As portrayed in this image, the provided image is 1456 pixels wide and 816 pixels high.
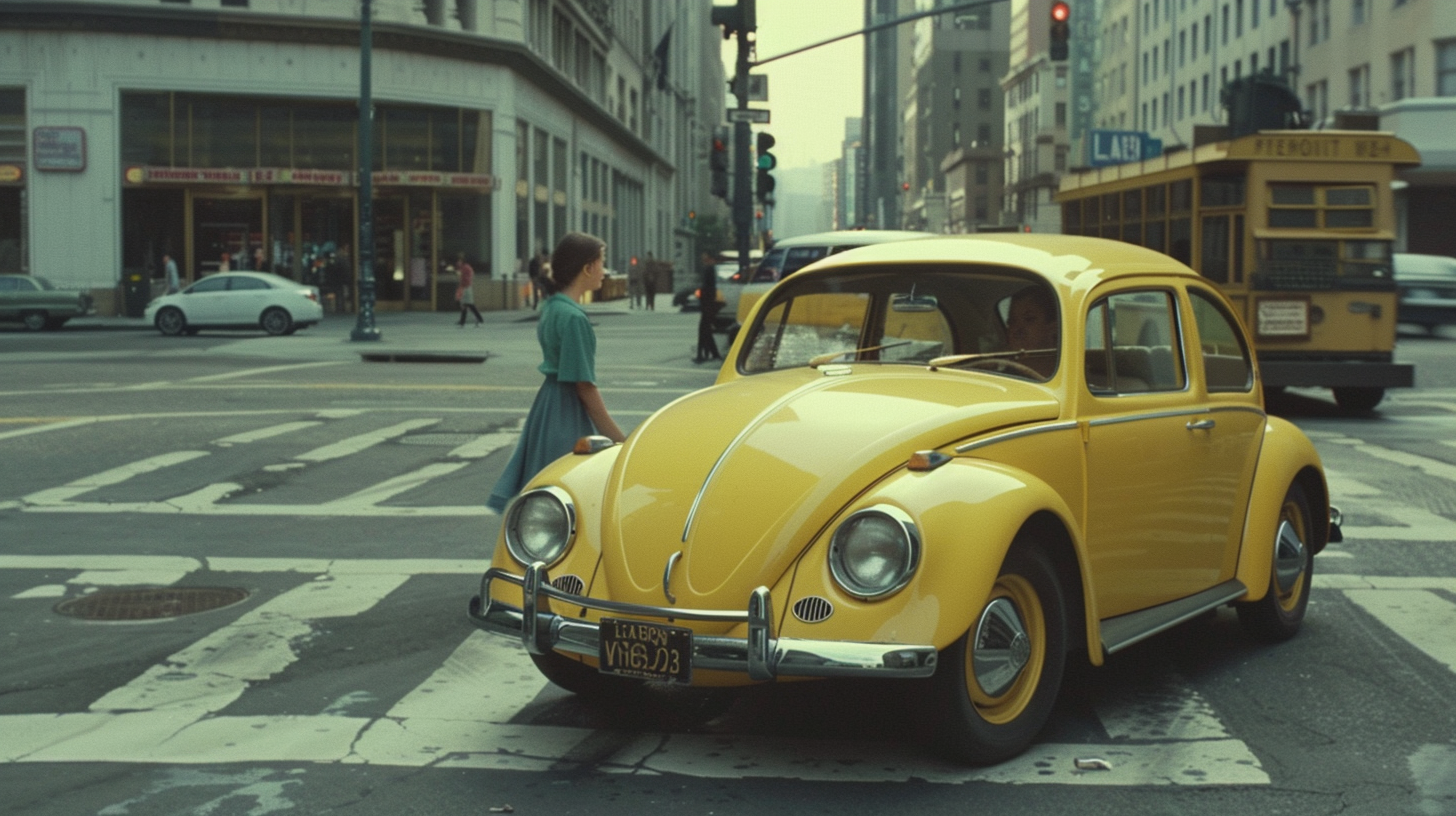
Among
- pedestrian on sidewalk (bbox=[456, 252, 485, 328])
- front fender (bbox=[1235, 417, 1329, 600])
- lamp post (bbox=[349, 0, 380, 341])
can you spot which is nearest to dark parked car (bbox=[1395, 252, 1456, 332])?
pedestrian on sidewalk (bbox=[456, 252, 485, 328])

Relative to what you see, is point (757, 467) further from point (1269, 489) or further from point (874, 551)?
point (1269, 489)

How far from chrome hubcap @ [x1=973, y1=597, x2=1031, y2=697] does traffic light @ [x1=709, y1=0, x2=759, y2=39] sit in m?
20.2

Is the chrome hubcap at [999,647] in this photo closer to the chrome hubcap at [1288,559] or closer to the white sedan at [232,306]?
the chrome hubcap at [1288,559]

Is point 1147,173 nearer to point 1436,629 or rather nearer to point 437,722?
point 1436,629

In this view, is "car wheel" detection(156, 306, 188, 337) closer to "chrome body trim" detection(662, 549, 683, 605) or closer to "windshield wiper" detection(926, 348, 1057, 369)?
"windshield wiper" detection(926, 348, 1057, 369)

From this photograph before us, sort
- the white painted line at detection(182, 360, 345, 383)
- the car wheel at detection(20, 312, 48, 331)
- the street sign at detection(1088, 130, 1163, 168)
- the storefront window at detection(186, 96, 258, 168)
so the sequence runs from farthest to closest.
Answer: the street sign at detection(1088, 130, 1163, 168) < the storefront window at detection(186, 96, 258, 168) < the car wheel at detection(20, 312, 48, 331) < the white painted line at detection(182, 360, 345, 383)

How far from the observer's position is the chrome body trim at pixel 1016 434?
5.17 m

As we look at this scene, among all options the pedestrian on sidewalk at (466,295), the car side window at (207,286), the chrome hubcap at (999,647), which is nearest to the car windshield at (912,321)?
the chrome hubcap at (999,647)

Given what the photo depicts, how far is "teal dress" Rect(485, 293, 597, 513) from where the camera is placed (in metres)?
7.19

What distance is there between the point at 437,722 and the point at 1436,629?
4280 millimetres

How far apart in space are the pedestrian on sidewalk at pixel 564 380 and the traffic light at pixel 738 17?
58.0 ft

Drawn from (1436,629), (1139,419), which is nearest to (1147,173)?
(1436,629)

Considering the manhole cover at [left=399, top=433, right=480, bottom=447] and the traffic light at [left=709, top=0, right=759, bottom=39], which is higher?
the traffic light at [left=709, top=0, right=759, bottom=39]

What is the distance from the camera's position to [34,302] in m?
37.7
